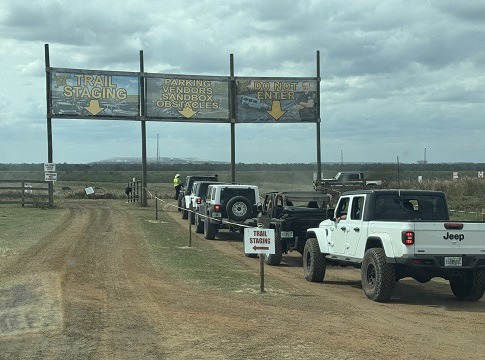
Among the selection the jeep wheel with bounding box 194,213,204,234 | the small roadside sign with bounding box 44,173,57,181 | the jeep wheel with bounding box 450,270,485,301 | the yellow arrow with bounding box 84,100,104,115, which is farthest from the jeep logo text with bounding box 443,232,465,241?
the yellow arrow with bounding box 84,100,104,115

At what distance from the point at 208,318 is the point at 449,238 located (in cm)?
436

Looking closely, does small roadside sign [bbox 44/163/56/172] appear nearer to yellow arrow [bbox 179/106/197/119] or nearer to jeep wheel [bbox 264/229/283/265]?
yellow arrow [bbox 179/106/197/119]

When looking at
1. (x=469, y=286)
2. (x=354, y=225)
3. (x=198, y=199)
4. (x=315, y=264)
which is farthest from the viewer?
(x=198, y=199)

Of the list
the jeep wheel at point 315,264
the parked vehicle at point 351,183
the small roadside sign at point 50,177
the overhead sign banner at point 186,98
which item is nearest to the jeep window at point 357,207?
the jeep wheel at point 315,264

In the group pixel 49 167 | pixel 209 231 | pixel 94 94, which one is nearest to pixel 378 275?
pixel 209 231

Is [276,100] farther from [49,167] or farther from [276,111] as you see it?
[49,167]

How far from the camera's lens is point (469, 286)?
44.1 feet

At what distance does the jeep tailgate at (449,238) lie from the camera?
12.3m

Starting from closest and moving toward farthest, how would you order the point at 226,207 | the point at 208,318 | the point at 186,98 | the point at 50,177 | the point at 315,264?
the point at 208,318 → the point at 315,264 → the point at 226,207 → the point at 50,177 → the point at 186,98

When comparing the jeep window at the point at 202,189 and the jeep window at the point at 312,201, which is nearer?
the jeep window at the point at 312,201

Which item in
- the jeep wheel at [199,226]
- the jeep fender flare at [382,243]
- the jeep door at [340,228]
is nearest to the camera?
the jeep fender flare at [382,243]

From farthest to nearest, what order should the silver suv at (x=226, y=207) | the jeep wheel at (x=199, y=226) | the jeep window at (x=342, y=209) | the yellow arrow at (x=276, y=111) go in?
1. the yellow arrow at (x=276, y=111)
2. the jeep wheel at (x=199, y=226)
3. the silver suv at (x=226, y=207)
4. the jeep window at (x=342, y=209)

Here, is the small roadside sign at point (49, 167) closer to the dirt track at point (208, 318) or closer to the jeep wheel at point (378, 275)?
the dirt track at point (208, 318)

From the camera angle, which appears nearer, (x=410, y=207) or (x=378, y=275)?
(x=378, y=275)
